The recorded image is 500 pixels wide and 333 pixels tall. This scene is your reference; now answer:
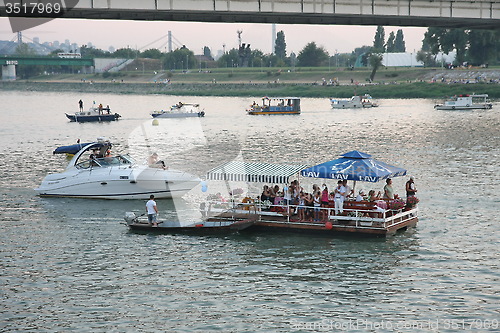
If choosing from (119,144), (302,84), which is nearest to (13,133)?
(119,144)

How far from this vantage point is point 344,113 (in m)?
114

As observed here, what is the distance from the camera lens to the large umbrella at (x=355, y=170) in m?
30.6

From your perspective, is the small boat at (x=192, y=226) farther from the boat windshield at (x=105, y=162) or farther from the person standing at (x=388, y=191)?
the boat windshield at (x=105, y=162)

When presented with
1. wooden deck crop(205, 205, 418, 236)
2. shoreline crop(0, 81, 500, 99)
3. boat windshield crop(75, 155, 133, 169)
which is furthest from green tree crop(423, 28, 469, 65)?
wooden deck crop(205, 205, 418, 236)

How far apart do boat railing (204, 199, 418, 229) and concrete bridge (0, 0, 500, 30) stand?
23720 millimetres

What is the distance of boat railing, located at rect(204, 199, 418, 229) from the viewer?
98.7 feet

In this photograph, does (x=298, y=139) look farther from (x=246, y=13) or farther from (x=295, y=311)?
(x=295, y=311)

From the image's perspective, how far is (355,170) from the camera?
101ft

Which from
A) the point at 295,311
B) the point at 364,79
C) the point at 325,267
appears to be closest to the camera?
the point at 295,311

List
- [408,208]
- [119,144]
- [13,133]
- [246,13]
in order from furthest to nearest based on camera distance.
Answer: [13,133], [119,144], [246,13], [408,208]

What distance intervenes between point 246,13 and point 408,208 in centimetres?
2956

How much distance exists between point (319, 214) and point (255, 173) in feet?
12.2

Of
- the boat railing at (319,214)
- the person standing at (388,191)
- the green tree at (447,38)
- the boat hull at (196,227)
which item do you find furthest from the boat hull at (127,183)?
the green tree at (447,38)

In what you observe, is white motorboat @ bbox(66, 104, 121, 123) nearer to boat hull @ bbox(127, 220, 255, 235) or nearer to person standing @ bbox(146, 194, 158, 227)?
boat hull @ bbox(127, 220, 255, 235)
